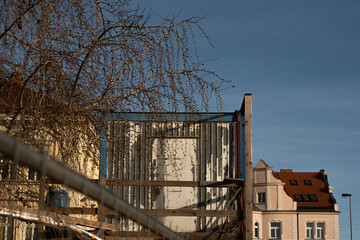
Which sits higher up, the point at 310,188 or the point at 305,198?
the point at 310,188

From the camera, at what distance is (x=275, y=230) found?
153 feet

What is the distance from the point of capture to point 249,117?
8.25 m

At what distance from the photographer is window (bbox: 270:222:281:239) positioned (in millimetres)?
46344

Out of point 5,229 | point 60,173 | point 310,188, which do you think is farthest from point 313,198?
point 60,173

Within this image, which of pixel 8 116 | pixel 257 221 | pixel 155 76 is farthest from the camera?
pixel 257 221

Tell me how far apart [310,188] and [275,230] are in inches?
268

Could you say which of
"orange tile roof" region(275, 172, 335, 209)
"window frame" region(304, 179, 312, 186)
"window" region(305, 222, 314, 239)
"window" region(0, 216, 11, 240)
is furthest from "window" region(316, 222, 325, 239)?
"window" region(0, 216, 11, 240)

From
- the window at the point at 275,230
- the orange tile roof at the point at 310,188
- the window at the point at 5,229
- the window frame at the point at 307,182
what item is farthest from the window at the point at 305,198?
the window at the point at 5,229

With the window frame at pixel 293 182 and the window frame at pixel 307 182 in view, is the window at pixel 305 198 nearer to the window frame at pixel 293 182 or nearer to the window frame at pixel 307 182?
the window frame at pixel 293 182

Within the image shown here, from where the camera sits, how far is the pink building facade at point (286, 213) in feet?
151

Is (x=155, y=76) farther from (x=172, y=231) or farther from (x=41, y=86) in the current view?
(x=172, y=231)

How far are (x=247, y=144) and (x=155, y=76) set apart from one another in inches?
155

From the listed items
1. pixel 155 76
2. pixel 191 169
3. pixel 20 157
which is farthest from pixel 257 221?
pixel 20 157

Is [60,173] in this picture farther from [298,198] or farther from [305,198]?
[305,198]
